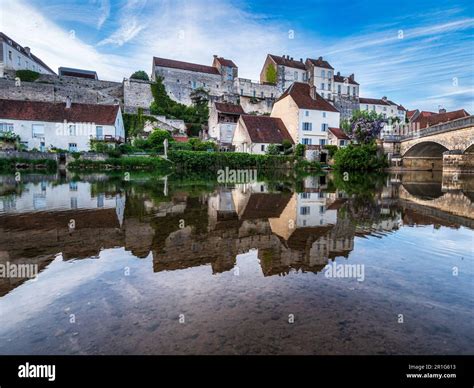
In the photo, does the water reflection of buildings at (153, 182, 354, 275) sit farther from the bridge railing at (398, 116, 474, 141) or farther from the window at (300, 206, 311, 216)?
the bridge railing at (398, 116, 474, 141)

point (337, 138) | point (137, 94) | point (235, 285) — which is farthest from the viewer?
point (137, 94)

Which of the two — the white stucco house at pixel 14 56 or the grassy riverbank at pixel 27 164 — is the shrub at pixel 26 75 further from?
the grassy riverbank at pixel 27 164

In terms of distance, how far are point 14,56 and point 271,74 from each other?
4789 centimetres

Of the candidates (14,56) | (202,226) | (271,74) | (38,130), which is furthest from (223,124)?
(202,226)

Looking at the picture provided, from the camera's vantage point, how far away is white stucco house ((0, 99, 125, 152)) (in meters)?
40.6

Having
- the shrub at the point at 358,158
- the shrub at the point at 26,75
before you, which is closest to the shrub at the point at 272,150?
the shrub at the point at 358,158

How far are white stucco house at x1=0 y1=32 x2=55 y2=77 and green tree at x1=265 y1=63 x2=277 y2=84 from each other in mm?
47164

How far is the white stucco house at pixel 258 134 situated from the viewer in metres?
42.9

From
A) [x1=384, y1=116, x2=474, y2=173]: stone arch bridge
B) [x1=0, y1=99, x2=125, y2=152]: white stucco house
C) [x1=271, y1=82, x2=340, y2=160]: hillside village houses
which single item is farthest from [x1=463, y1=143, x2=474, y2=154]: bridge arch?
[x1=0, y1=99, x2=125, y2=152]: white stucco house

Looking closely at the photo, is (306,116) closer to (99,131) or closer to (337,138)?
(337,138)

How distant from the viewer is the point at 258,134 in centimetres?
4356

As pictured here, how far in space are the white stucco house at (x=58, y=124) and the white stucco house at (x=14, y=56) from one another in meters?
13.9
